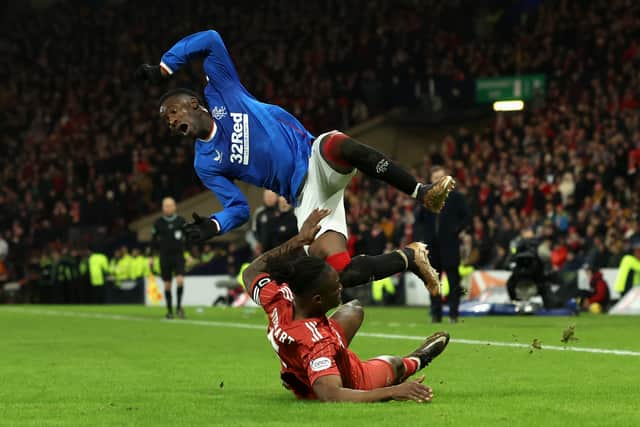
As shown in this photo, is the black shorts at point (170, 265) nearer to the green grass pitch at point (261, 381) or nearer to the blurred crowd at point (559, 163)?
the blurred crowd at point (559, 163)

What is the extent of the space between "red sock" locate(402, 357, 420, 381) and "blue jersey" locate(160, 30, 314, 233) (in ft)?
5.23

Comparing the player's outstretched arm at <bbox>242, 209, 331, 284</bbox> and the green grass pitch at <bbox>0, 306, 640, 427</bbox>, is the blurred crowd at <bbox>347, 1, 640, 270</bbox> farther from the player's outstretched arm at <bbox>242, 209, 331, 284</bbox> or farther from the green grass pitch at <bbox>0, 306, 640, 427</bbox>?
the player's outstretched arm at <bbox>242, 209, 331, 284</bbox>

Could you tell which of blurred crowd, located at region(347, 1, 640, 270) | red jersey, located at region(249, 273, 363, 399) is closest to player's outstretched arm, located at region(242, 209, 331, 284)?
red jersey, located at region(249, 273, 363, 399)

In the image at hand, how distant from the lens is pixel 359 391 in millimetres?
7043

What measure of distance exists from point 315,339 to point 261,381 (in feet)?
6.90

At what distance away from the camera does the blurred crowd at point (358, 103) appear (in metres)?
26.4

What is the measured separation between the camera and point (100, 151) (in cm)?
4069

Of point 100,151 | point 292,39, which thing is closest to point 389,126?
point 292,39

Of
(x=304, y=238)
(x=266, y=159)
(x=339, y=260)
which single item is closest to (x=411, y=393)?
(x=304, y=238)

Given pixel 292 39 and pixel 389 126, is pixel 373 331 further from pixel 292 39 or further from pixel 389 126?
pixel 292 39

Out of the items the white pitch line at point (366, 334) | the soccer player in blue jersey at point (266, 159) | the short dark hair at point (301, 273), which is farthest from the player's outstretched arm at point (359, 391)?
the white pitch line at point (366, 334)

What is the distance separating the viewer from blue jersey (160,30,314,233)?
8.79 m

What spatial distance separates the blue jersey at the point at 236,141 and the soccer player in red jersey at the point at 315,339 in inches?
44.8

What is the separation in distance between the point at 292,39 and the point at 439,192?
109ft
